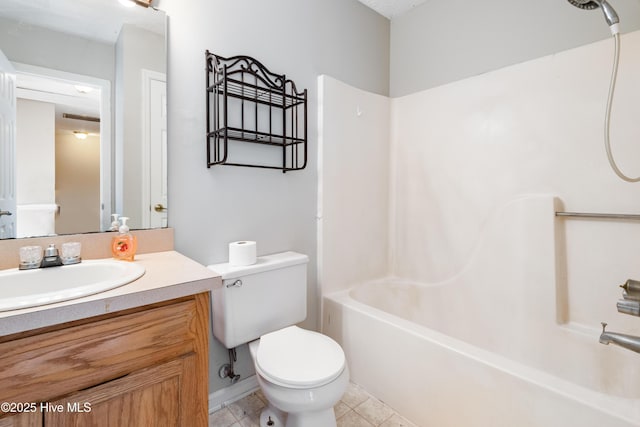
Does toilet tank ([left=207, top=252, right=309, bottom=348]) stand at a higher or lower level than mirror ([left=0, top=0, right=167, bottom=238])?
lower

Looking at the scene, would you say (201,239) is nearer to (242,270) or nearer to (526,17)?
(242,270)

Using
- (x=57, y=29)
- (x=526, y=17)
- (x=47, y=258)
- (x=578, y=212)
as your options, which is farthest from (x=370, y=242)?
(x=57, y=29)

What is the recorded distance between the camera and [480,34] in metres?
1.89

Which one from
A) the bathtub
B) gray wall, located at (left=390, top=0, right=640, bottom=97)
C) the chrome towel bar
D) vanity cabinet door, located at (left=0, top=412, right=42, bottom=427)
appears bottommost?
the bathtub

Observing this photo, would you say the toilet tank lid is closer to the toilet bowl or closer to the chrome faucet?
the toilet bowl

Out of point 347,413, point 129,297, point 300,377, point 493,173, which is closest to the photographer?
point 129,297

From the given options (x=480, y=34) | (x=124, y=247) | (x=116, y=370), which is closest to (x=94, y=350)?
(x=116, y=370)

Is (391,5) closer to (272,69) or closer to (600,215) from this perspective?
(272,69)

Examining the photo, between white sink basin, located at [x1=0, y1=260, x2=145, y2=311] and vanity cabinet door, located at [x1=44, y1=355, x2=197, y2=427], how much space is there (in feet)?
0.84

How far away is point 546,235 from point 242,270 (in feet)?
5.14

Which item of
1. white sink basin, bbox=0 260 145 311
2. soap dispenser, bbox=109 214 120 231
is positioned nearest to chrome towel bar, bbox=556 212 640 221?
white sink basin, bbox=0 260 145 311

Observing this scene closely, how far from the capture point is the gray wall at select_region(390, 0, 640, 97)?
1.54 m

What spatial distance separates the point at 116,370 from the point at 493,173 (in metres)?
2.00

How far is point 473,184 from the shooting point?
1918 millimetres
